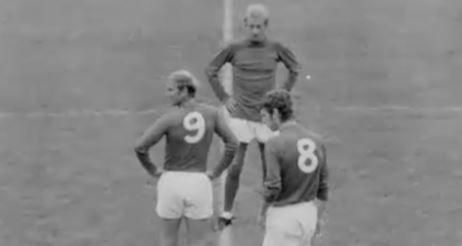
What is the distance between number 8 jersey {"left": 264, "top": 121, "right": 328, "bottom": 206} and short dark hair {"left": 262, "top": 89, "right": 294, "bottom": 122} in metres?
0.09

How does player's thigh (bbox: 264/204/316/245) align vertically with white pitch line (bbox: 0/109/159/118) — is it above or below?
above

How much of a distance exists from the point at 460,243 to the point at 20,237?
565 cm

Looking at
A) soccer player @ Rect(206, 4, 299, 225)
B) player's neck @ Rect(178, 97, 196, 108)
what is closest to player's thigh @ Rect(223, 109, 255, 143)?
soccer player @ Rect(206, 4, 299, 225)

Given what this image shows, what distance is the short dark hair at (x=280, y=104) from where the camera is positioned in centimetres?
1371

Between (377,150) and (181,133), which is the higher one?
(181,133)

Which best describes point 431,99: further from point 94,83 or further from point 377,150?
point 94,83

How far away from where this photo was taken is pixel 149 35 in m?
23.1

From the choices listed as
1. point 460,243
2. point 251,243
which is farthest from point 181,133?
point 460,243

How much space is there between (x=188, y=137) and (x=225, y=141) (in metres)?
0.56

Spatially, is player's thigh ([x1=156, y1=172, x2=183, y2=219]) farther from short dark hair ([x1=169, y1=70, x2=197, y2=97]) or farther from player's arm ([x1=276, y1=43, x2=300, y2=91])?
player's arm ([x1=276, y1=43, x2=300, y2=91])

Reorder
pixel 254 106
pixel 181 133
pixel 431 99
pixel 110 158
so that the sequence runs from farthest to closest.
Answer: pixel 431 99, pixel 110 158, pixel 254 106, pixel 181 133

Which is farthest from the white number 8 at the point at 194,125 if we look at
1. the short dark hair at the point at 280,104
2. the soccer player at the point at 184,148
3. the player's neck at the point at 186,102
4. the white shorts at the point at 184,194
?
the short dark hair at the point at 280,104

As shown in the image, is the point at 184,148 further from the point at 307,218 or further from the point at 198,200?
the point at 307,218

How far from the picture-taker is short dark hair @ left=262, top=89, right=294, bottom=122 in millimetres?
13711
